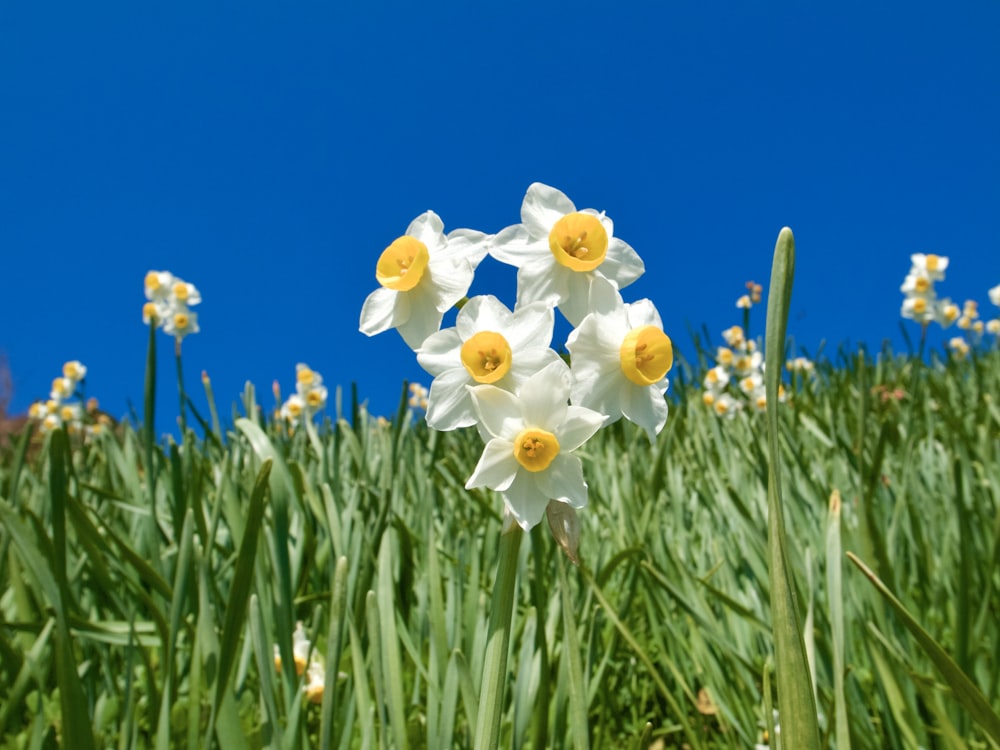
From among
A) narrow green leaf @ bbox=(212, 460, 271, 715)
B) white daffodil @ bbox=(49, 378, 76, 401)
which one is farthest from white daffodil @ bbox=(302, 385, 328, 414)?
narrow green leaf @ bbox=(212, 460, 271, 715)

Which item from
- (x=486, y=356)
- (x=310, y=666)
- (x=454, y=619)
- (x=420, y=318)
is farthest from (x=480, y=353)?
(x=310, y=666)

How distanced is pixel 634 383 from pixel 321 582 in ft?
4.07

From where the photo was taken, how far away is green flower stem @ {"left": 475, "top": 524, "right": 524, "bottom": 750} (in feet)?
1.92

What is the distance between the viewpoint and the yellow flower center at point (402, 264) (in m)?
0.72

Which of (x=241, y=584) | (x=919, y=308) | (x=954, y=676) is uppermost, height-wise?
(x=919, y=308)

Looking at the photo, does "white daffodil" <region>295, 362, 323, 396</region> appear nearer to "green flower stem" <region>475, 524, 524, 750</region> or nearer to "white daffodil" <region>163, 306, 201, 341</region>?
"white daffodil" <region>163, 306, 201, 341</region>

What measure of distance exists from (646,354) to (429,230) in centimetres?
25

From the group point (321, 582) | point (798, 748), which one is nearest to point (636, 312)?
point (798, 748)

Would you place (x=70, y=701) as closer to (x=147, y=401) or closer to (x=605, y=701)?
(x=147, y=401)

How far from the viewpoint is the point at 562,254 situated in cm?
70

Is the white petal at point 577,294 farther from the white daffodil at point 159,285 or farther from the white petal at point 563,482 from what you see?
the white daffodil at point 159,285

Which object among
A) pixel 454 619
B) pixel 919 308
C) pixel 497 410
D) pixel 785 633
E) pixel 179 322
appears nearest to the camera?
pixel 785 633

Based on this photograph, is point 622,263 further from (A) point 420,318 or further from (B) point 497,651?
(B) point 497,651

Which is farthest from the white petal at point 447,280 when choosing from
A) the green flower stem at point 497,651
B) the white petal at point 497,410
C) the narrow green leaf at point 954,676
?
the narrow green leaf at point 954,676
